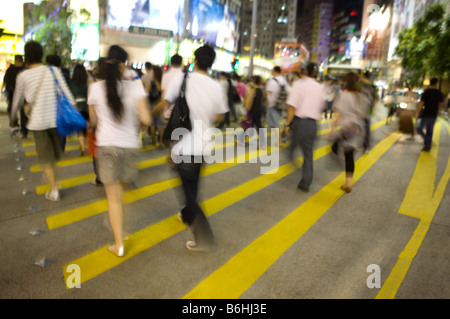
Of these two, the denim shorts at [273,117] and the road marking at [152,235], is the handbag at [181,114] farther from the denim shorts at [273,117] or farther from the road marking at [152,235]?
the denim shorts at [273,117]

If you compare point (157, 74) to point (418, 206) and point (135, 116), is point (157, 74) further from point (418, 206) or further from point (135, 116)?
point (418, 206)

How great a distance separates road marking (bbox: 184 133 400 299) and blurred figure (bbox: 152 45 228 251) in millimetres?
623

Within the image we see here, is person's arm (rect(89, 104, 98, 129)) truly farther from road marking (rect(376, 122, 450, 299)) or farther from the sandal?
the sandal

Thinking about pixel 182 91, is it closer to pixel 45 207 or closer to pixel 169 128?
pixel 169 128

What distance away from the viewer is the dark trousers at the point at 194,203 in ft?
11.5

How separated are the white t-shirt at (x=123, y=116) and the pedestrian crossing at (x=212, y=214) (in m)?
0.84

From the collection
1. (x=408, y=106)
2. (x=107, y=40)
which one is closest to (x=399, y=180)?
(x=408, y=106)

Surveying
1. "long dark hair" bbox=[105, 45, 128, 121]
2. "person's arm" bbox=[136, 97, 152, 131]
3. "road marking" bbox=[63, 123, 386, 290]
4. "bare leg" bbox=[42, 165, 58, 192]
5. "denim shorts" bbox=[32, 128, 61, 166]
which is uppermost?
"long dark hair" bbox=[105, 45, 128, 121]

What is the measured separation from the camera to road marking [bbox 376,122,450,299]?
3434 mm

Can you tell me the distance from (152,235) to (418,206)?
395 cm

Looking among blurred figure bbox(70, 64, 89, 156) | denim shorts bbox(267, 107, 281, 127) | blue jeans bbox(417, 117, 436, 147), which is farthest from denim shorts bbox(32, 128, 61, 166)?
blue jeans bbox(417, 117, 436, 147)

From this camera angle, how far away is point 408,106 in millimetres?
12938

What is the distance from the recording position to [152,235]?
4.14 metres
